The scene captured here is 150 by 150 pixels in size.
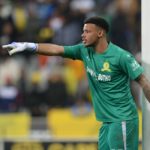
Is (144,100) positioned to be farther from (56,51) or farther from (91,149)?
(91,149)

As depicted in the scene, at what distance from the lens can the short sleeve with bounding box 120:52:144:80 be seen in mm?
6918

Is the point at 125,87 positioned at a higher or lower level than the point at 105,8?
lower

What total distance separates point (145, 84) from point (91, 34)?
0.77 m

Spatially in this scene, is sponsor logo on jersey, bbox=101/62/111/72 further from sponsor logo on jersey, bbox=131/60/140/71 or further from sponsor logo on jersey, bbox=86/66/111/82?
sponsor logo on jersey, bbox=131/60/140/71

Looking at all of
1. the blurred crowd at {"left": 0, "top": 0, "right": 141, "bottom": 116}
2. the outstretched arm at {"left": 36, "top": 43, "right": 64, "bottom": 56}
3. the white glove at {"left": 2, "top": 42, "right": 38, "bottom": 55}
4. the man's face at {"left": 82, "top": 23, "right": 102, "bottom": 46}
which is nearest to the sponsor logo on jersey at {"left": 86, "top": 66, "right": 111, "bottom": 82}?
the man's face at {"left": 82, "top": 23, "right": 102, "bottom": 46}

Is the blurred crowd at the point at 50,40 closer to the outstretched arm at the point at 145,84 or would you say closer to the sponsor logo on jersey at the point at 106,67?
the sponsor logo on jersey at the point at 106,67

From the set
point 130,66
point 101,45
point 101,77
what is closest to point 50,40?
point 101,45

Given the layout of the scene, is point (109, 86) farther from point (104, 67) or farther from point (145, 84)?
point (145, 84)

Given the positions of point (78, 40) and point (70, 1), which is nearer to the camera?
point (78, 40)

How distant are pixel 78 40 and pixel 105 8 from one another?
1.14 meters

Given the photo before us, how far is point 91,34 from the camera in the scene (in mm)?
7199

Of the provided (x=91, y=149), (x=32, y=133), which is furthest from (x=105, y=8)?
(x=91, y=149)

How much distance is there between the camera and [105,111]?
7242 mm

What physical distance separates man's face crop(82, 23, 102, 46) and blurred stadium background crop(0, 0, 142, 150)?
253 inches
